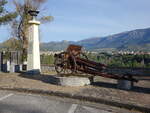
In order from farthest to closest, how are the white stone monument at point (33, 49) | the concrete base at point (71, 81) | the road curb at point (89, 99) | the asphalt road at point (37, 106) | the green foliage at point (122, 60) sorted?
the green foliage at point (122, 60) → the white stone monument at point (33, 49) → the concrete base at point (71, 81) → the road curb at point (89, 99) → the asphalt road at point (37, 106)

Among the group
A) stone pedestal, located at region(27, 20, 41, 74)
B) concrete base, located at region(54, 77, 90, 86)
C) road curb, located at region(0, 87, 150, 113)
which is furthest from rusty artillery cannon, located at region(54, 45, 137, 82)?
stone pedestal, located at region(27, 20, 41, 74)

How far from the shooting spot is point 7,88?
30.6ft

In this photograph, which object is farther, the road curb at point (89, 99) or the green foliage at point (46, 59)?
the green foliage at point (46, 59)

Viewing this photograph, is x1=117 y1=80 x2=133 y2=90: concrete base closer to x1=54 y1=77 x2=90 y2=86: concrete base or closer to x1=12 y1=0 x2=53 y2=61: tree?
x1=54 y1=77 x2=90 y2=86: concrete base

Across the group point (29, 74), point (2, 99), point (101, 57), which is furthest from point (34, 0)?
point (2, 99)

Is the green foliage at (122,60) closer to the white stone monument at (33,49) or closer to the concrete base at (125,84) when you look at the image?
the white stone monument at (33,49)

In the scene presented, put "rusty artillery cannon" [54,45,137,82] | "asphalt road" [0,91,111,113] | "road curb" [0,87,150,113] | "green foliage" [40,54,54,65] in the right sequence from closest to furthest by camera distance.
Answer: "asphalt road" [0,91,111,113], "road curb" [0,87,150,113], "rusty artillery cannon" [54,45,137,82], "green foliage" [40,54,54,65]

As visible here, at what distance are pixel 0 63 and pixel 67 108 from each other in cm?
1030

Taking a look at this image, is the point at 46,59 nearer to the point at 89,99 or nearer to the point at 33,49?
the point at 33,49

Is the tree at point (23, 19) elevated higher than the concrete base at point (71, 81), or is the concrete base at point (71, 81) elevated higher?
the tree at point (23, 19)

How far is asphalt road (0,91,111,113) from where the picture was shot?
6168 mm

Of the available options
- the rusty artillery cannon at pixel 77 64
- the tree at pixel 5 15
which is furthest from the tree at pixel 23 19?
the rusty artillery cannon at pixel 77 64

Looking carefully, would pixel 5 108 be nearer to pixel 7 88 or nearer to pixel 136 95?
pixel 7 88

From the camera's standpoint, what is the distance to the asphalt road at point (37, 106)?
6.17 meters
